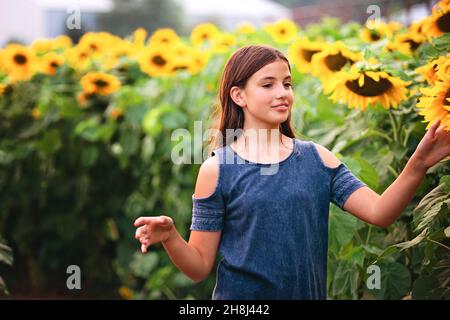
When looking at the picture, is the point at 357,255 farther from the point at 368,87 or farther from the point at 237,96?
the point at 237,96

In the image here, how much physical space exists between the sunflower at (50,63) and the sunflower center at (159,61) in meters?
0.93

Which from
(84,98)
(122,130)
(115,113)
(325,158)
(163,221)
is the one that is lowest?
(163,221)

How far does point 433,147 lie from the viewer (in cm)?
195

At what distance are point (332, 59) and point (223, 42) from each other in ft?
6.01

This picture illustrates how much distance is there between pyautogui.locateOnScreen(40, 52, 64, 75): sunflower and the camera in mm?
5371

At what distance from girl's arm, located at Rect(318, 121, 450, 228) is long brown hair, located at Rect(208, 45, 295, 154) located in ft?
0.94

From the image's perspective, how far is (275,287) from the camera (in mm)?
1996

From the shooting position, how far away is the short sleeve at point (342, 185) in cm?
208

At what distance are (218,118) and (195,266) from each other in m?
0.44

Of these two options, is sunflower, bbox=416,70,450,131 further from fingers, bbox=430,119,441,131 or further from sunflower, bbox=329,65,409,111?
sunflower, bbox=329,65,409,111

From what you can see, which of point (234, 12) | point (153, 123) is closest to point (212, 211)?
point (153, 123)

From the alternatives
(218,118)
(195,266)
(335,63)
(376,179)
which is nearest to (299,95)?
(335,63)

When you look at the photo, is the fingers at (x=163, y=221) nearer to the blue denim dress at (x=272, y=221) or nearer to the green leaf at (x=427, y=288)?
the blue denim dress at (x=272, y=221)

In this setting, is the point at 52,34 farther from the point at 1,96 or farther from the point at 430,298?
the point at 430,298
